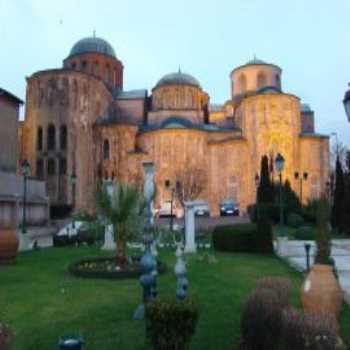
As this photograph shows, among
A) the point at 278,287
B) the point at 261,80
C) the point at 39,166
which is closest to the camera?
the point at 278,287

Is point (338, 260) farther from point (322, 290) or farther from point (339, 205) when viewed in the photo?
point (339, 205)

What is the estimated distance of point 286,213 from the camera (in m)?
32.5

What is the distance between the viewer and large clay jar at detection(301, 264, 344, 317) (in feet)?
19.3

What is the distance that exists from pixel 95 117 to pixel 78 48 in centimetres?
1191

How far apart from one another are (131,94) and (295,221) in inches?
1357

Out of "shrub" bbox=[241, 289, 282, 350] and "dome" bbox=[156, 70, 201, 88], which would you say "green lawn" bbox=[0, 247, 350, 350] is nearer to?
"shrub" bbox=[241, 289, 282, 350]

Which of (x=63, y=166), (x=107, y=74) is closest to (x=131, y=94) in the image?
(x=107, y=74)

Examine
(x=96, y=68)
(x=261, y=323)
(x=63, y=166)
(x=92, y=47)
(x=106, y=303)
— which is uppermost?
(x=92, y=47)

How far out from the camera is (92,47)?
57.0 metres

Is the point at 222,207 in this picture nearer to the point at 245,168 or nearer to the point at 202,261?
the point at 245,168

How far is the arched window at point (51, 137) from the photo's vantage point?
48781mm

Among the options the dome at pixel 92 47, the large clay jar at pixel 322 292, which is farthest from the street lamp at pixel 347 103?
the dome at pixel 92 47

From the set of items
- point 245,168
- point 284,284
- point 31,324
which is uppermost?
point 245,168

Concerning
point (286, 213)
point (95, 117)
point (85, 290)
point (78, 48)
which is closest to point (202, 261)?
point (85, 290)
